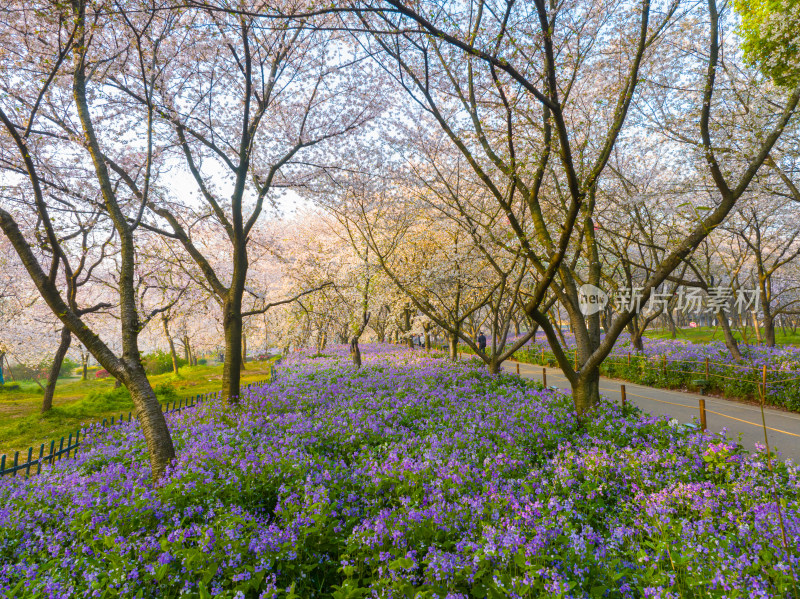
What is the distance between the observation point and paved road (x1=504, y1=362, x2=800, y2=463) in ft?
30.8

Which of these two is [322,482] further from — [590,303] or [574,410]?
[590,303]

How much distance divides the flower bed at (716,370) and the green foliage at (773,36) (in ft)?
27.6

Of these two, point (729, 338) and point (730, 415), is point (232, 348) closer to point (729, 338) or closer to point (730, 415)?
point (730, 415)

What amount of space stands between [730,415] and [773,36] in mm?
10775

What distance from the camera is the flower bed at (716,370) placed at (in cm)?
1332

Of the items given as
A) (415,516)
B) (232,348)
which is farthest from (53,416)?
(415,516)

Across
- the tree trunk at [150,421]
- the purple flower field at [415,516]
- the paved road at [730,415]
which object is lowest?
the paved road at [730,415]

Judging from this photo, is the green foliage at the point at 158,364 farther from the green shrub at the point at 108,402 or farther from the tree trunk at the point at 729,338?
the tree trunk at the point at 729,338

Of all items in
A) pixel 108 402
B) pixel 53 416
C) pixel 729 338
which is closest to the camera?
pixel 53 416

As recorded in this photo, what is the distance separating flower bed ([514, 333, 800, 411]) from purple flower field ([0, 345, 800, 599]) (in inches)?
357

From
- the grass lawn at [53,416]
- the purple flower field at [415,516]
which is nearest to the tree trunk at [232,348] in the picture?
the purple flower field at [415,516]

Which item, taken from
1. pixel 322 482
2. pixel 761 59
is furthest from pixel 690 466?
pixel 761 59

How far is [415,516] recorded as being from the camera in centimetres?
383

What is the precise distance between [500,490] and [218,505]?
129 inches
